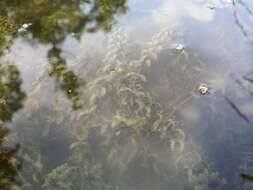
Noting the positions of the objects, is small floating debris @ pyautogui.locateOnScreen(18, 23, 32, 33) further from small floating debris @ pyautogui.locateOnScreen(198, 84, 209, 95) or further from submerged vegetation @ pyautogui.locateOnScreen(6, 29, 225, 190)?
small floating debris @ pyautogui.locateOnScreen(198, 84, 209, 95)

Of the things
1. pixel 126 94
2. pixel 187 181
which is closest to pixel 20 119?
pixel 126 94

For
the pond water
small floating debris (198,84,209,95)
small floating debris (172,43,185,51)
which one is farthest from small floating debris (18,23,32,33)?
small floating debris (198,84,209,95)

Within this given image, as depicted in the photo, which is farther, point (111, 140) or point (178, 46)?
point (178, 46)

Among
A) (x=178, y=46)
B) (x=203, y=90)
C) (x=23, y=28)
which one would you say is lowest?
(x=203, y=90)

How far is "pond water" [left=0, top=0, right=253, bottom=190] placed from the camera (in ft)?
10.9

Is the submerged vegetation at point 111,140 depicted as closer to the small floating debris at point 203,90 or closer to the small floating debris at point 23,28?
the small floating debris at point 203,90

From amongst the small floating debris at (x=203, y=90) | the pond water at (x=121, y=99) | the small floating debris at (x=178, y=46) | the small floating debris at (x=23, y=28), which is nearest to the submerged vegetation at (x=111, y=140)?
the pond water at (x=121, y=99)

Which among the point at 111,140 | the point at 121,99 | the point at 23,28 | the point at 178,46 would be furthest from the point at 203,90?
the point at 23,28

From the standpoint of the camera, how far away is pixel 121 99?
12.4ft

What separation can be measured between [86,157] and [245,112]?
4.95 ft

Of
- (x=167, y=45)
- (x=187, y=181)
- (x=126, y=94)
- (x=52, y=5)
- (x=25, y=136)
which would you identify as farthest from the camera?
(x=52, y=5)

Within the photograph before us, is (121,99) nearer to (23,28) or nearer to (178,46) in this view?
(178,46)

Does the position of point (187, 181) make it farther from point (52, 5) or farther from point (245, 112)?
point (52, 5)

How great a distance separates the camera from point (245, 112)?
12.3 feet
